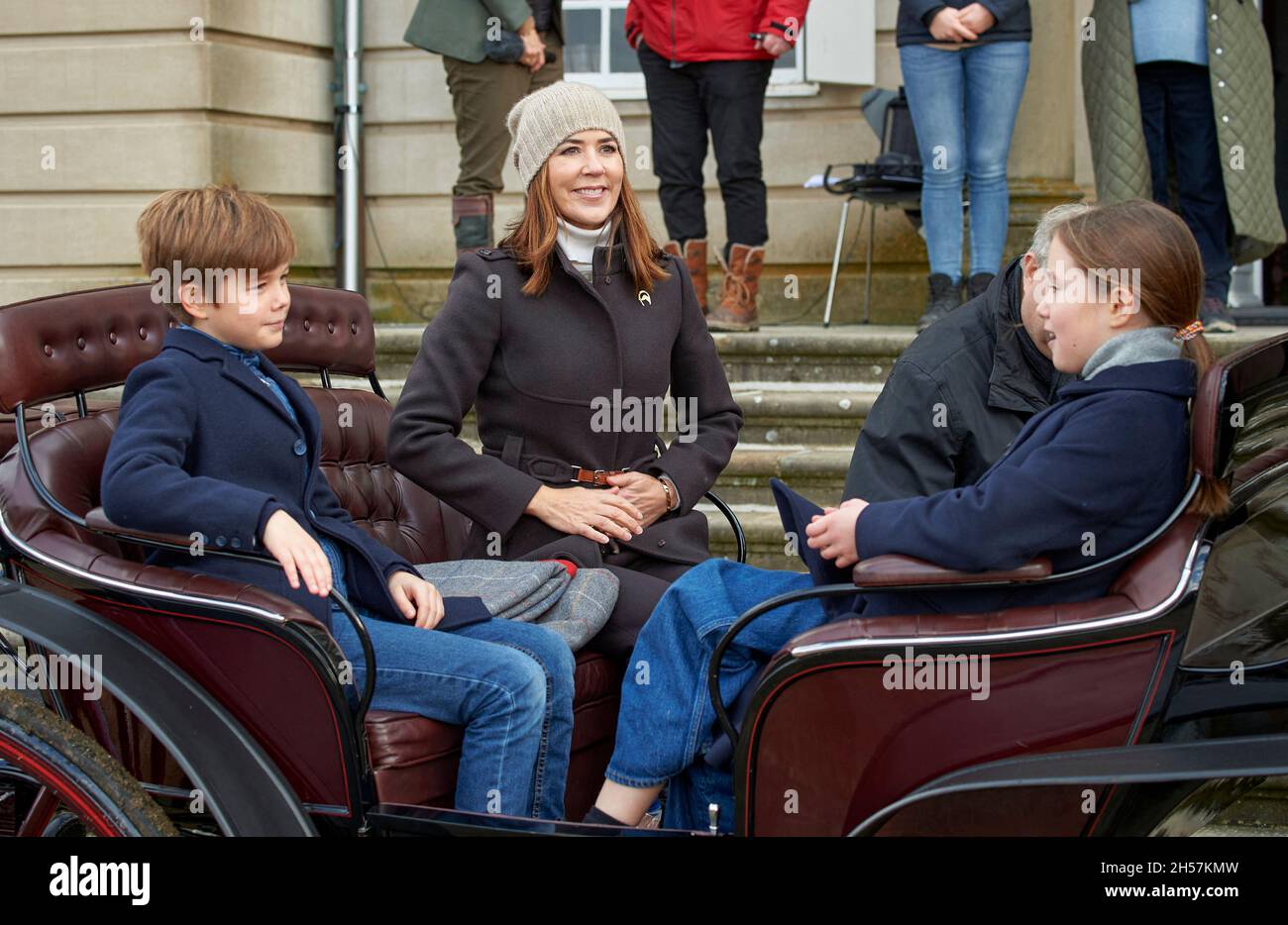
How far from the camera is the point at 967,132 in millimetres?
5871

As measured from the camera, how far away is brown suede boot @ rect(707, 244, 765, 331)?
20.4 ft

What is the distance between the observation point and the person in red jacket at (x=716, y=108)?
6.02 metres

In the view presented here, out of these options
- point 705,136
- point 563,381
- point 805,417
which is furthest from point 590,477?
point 705,136

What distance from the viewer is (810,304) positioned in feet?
26.8

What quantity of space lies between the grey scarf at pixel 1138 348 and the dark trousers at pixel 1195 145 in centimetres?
366

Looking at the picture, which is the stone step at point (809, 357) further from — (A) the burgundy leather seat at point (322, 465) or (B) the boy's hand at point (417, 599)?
(B) the boy's hand at point (417, 599)

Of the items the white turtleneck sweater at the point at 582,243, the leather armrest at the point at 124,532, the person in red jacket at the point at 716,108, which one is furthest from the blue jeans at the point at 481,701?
the person in red jacket at the point at 716,108

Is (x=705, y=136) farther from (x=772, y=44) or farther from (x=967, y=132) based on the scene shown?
(x=967, y=132)

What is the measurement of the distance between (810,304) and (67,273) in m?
4.16

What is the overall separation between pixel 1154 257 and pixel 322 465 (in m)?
2.03

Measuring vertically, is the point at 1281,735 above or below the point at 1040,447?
below

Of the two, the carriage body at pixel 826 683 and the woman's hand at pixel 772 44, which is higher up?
the woman's hand at pixel 772 44
